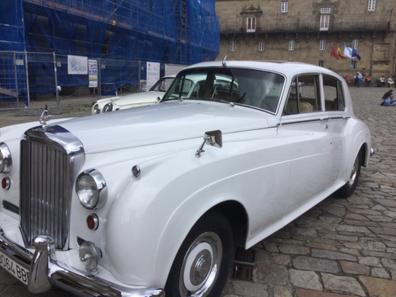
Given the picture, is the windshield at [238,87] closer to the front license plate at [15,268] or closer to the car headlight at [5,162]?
the car headlight at [5,162]

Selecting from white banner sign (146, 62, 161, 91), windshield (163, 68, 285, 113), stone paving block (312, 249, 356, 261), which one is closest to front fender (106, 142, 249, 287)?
windshield (163, 68, 285, 113)

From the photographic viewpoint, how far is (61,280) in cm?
228

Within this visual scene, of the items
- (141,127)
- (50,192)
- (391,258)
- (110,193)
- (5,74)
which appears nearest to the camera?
(110,193)

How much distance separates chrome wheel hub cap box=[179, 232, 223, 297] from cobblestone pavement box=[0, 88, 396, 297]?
11.9 inches

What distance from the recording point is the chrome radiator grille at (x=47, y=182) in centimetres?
244

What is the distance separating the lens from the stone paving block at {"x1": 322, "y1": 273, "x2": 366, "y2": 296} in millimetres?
3164

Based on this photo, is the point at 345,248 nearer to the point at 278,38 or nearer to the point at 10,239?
the point at 10,239

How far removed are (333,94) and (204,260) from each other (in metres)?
2.98

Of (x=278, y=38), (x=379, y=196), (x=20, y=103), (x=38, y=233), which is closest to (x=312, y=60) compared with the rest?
(x=278, y=38)

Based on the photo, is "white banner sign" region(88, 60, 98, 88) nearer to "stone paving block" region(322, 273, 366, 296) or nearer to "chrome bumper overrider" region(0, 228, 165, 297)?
"stone paving block" region(322, 273, 366, 296)

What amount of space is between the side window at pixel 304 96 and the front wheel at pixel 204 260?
58.2 inches

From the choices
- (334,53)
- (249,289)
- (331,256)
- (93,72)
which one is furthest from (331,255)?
(334,53)

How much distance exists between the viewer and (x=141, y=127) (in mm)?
2988

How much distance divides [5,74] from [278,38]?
4950 cm
